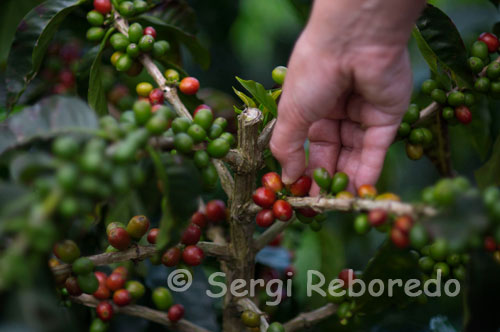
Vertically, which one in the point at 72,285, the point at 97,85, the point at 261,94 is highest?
the point at 261,94

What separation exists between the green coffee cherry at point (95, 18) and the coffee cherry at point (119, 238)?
2.15 feet

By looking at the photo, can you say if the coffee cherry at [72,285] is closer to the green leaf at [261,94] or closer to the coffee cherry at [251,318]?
the coffee cherry at [251,318]

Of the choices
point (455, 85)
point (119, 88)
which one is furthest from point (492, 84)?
point (119, 88)

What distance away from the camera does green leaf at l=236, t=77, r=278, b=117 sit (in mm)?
1214

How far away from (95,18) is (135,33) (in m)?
0.17

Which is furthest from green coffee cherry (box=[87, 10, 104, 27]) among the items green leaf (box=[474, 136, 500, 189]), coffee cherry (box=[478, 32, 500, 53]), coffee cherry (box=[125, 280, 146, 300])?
green leaf (box=[474, 136, 500, 189])

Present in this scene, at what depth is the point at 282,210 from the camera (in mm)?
1180

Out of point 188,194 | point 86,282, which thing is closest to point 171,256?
point 86,282

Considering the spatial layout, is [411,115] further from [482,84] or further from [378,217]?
[378,217]

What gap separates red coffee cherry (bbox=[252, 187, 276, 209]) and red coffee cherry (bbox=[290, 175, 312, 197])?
0.07 m

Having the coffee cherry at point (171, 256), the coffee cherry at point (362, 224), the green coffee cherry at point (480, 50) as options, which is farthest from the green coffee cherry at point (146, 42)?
the green coffee cherry at point (480, 50)

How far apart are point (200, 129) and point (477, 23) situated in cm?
176

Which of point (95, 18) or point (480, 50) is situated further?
point (95, 18)

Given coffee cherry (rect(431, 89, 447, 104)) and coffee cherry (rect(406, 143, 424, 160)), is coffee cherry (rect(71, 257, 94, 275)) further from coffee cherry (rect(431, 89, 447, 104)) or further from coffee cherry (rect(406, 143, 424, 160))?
coffee cherry (rect(431, 89, 447, 104))
